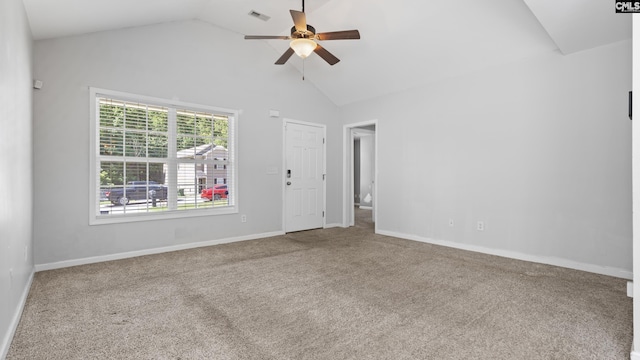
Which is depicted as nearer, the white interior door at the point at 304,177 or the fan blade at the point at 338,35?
the fan blade at the point at 338,35

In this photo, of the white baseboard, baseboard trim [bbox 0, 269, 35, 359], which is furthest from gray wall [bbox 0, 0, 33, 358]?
the white baseboard

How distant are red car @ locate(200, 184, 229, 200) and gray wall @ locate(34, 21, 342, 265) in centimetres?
26

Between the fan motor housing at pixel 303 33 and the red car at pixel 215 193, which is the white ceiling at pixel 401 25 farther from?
the red car at pixel 215 193

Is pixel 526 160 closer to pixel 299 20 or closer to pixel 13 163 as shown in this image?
pixel 299 20

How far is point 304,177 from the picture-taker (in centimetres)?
582

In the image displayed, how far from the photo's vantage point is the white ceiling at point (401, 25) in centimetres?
297

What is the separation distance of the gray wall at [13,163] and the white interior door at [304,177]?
134 inches

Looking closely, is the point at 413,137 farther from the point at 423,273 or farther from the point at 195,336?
the point at 195,336

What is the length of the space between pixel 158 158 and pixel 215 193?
94 centimetres

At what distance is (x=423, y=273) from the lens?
11.0ft

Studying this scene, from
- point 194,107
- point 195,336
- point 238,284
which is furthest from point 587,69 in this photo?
point 194,107

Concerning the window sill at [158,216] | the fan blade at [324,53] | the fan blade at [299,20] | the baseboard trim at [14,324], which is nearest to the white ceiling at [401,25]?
the fan blade at [324,53]

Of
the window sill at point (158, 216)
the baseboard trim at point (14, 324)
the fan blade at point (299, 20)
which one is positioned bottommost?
the baseboard trim at point (14, 324)

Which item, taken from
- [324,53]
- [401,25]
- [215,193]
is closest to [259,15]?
[324,53]
